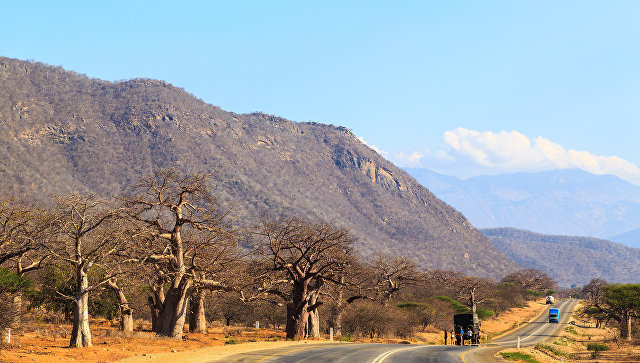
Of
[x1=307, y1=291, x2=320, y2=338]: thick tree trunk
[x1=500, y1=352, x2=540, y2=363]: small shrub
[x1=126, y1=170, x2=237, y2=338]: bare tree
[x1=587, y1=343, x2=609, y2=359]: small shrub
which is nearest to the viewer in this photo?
[x1=500, y1=352, x2=540, y2=363]: small shrub

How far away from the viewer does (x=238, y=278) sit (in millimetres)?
39594

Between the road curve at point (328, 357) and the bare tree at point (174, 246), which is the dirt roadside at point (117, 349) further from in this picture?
the bare tree at point (174, 246)

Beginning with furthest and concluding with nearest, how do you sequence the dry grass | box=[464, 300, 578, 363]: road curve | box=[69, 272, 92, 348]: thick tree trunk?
box=[464, 300, 578, 363]: road curve, the dry grass, box=[69, 272, 92, 348]: thick tree trunk

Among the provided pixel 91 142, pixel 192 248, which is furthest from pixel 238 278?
pixel 91 142

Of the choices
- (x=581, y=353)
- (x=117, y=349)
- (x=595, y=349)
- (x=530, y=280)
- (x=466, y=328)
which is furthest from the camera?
(x=530, y=280)

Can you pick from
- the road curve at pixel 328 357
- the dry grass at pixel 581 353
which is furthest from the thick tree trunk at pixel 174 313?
the dry grass at pixel 581 353

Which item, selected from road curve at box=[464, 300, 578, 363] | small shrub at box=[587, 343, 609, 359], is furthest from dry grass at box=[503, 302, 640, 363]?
road curve at box=[464, 300, 578, 363]

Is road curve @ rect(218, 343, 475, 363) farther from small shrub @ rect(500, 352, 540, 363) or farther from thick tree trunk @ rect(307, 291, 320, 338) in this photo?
thick tree trunk @ rect(307, 291, 320, 338)

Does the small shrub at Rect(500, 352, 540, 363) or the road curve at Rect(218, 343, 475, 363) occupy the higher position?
the road curve at Rect(218, 343, 475, 363)

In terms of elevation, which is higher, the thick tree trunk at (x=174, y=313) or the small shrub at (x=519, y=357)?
the thick tree trunk at (x=174, y=313)

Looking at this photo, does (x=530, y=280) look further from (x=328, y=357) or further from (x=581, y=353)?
(x=328, y=357)

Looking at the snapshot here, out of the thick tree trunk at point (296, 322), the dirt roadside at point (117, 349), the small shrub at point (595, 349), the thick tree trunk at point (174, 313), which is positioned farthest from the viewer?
the small shrub at point (595, 349)

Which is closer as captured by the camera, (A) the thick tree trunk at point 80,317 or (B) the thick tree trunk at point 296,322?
(A) the thick tree trunk at point 80,317

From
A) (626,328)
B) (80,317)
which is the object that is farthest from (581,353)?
(80,317)
